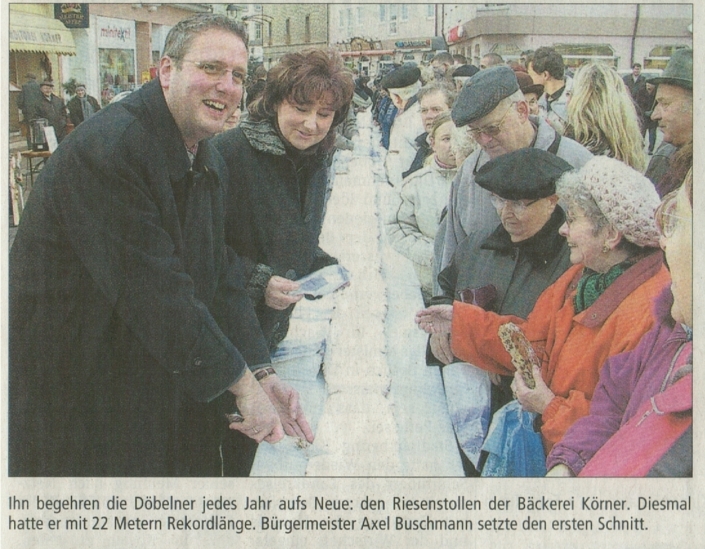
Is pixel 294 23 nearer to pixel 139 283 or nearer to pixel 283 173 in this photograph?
pixel 283 173

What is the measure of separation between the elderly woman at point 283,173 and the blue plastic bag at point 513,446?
17.4 inches

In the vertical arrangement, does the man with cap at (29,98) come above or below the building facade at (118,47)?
below

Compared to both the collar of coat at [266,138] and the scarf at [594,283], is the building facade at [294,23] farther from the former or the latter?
the scarf at [594,283]

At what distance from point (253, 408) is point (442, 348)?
0.56 meters

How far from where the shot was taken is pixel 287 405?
150cm

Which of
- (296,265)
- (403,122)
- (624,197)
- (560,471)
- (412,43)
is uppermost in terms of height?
(412,43)

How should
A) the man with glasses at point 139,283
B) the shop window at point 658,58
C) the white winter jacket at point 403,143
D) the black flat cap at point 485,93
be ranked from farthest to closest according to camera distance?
the white winter jacket at point 403,143 < the shop window at point 658,58 < the black flat cap at point 485,93 < the man with glasses at point 139,283

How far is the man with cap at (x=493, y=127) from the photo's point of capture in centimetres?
152

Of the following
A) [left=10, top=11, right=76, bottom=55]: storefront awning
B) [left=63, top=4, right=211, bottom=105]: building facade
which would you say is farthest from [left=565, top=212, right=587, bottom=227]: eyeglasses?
[left=10, top=11, right=76, bottom=55]: storefront awning

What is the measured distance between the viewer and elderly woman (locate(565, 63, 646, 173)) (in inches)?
58.7

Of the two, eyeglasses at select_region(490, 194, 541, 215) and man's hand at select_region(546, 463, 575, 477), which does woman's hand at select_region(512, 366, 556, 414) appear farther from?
eyeglasses at select_region(490, 194, 541, 215)

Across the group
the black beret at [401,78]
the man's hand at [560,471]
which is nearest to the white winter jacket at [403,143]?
the black beret at [401,78]

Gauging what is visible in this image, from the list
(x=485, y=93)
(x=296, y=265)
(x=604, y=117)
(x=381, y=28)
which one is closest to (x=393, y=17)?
(x=381, y=28)
